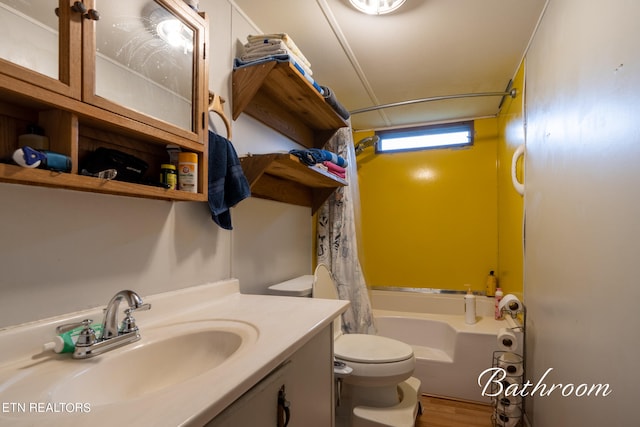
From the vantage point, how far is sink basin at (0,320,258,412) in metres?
0.65

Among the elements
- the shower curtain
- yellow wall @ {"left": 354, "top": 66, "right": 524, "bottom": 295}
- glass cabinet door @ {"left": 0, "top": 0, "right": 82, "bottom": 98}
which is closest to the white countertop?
glass cabinet door @ {"left": 0, "top": 0, "right": 82, "bottom": 98}

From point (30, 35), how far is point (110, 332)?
0.68 metres

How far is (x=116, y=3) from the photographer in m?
0.88

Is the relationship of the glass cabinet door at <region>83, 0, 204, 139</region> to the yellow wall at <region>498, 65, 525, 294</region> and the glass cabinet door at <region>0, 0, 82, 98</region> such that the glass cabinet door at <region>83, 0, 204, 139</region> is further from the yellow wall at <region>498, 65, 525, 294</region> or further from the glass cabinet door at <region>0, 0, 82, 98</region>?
the yellow wall at <region>498, 65, 525, 294</region>

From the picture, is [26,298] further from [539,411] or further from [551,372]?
[539,411]

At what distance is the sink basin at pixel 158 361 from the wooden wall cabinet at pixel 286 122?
0.70 m

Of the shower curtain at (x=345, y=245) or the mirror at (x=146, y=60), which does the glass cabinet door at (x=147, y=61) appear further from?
the shower curtain at (x=345, y=245)

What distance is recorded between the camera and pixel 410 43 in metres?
1.82

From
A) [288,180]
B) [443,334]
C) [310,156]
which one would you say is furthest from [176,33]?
[443,334]

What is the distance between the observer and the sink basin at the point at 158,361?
0.71 m

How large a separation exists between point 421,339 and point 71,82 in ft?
9.06

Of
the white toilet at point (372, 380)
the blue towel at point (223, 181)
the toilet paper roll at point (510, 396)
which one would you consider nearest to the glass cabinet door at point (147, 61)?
the blue towel at point (223, 181)

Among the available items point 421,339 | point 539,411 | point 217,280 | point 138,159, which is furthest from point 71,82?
point 421,339

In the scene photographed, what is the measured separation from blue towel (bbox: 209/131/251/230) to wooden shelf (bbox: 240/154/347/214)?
0.14 m
